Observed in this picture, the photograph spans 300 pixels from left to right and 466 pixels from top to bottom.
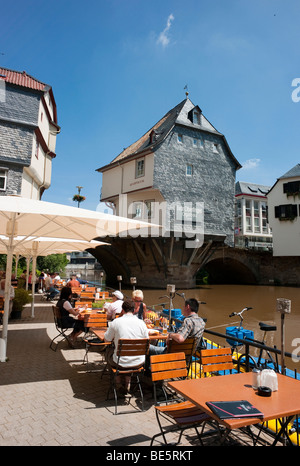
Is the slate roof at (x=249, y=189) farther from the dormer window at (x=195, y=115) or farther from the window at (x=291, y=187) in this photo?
the dormer window at (x=195, y=115)

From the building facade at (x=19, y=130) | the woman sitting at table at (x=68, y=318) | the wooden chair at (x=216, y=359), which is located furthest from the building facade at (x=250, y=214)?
the wooden chair at (x=216, y=359)

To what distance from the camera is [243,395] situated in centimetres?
233

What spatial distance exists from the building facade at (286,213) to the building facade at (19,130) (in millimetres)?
25379

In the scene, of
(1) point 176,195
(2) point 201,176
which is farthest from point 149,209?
(2) point 201,176

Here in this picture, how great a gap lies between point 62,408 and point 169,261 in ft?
71.9

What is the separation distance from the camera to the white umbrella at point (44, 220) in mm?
4391

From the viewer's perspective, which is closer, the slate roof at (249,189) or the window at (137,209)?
the window at (137,209)

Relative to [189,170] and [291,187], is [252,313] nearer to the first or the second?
[189,170]

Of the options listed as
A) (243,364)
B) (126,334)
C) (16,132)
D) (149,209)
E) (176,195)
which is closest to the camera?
(126,334)

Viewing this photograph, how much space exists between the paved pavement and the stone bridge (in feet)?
62.1

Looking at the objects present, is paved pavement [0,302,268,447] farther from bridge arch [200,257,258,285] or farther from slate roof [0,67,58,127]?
bridge arch [200,257,258,285]

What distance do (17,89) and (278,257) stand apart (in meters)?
29.7

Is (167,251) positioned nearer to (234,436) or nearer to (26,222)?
(26,222)

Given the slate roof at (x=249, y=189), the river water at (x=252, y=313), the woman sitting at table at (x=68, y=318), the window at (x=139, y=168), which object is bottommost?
the river water at (x=252, y=313)
